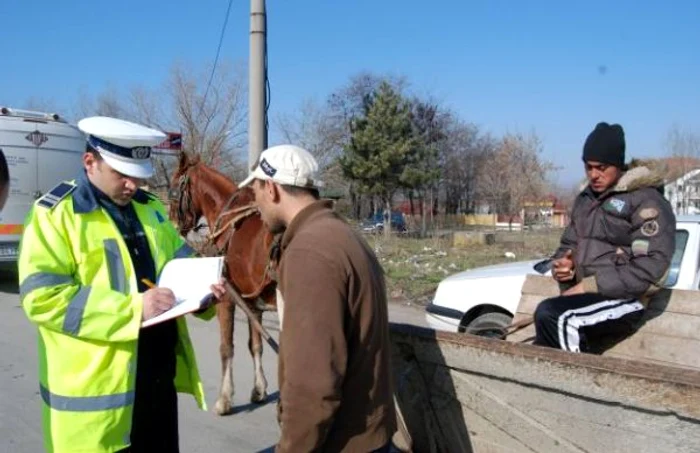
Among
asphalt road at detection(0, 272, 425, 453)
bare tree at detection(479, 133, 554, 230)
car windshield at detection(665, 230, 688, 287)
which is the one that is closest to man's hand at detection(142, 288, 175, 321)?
asphalt road at detection(0, 272, 425, 453)

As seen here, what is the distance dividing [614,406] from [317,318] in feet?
4.46

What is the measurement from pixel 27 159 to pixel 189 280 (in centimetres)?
1113

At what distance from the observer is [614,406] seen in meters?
2.60

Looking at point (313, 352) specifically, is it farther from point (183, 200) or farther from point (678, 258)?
point (183, 200)

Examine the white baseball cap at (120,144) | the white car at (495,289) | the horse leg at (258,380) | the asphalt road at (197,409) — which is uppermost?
the white baseball cap at (120,144)

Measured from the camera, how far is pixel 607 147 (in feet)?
11.9

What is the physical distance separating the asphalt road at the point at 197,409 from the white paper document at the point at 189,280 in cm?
240

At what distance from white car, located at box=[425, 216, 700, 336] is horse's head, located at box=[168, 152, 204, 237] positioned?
8.51 feet

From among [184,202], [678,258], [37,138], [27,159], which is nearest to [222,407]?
[184,202]

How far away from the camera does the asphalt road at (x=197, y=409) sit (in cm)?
489

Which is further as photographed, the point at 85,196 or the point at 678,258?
the point at 678,258

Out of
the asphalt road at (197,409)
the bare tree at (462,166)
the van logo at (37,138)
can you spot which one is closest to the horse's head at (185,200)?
the asphalt road at (197,409)

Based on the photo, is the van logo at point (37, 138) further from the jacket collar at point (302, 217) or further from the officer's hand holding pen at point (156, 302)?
the jacket collar at point (302, 217)

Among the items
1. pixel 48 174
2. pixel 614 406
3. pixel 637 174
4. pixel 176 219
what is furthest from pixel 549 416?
pixel 48 174
